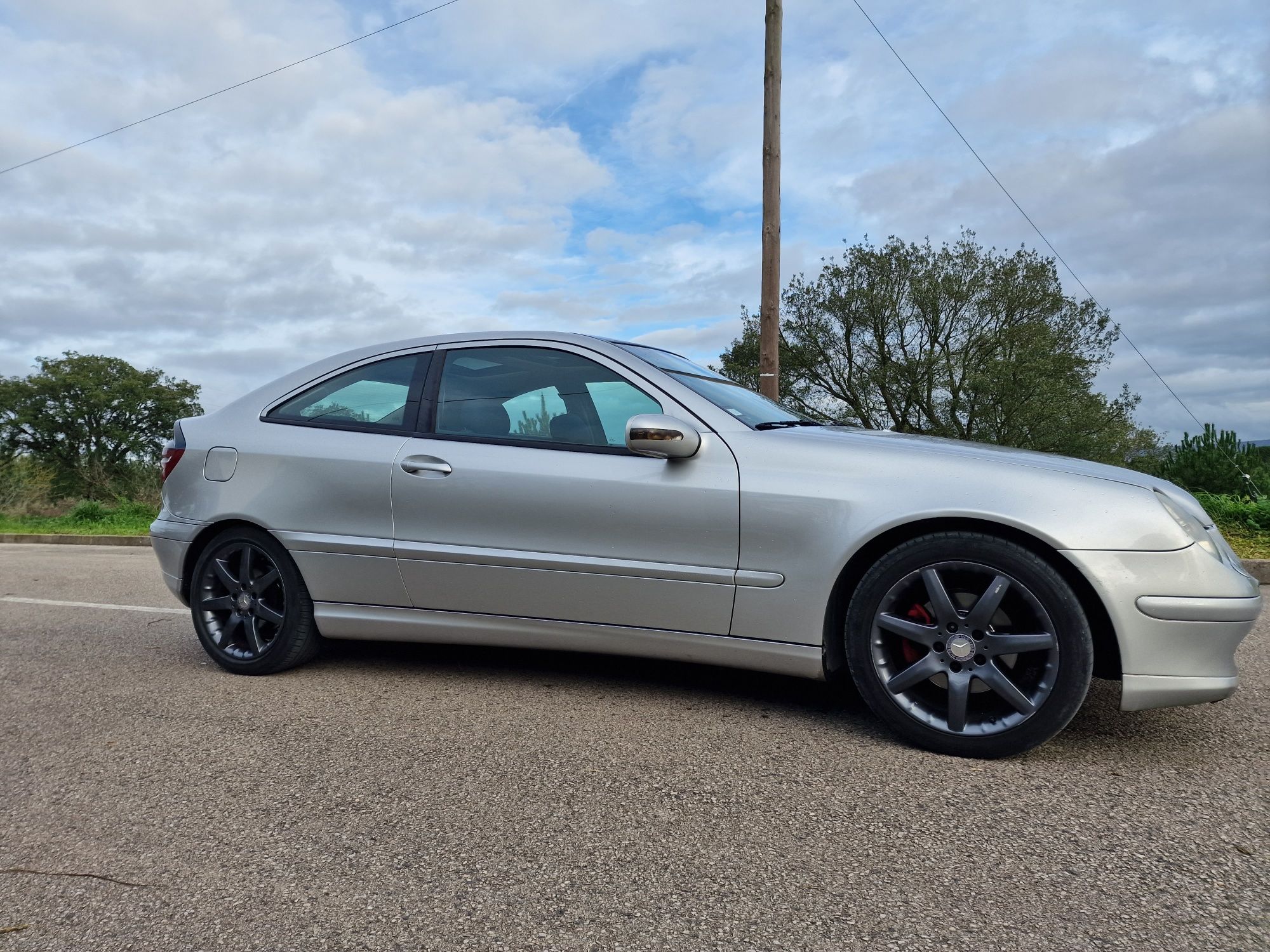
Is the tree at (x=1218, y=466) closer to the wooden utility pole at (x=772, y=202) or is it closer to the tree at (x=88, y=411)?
the wooden utility pole at (x=772, y=202)

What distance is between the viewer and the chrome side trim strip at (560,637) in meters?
3.14

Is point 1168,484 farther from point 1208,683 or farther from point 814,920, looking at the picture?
point 814,920

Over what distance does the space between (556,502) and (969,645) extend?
1495 millimetres

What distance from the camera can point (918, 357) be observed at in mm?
25203

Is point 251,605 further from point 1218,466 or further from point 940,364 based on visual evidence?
point 940,364


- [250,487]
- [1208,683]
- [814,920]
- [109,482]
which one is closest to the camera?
[814,920]

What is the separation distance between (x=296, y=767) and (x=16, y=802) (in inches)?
29.8

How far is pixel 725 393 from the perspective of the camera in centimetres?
371

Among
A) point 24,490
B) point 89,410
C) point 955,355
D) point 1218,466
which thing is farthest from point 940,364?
point 89,410

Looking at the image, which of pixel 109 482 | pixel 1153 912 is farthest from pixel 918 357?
pixel 1153 912

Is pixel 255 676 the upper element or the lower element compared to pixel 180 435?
lower

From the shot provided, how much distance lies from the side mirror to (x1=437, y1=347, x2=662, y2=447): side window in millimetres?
172

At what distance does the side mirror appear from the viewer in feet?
10.3

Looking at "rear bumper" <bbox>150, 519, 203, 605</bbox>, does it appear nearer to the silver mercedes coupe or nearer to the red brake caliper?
the silver mercedes coupe
